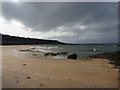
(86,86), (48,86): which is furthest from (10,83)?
(86,86)

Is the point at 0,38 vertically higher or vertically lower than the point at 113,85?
higher

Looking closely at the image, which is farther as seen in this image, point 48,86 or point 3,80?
point 3,80

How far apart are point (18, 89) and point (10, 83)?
0.83 meters

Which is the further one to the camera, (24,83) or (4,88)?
(24,83)

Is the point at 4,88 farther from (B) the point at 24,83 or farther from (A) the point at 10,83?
(B) the point at 24,83

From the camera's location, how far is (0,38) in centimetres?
9444

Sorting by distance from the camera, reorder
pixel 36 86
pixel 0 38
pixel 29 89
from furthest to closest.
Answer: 1. pixel 0 38
2. pixel 36 86
3. pixel 29 89

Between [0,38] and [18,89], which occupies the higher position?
[0,38]

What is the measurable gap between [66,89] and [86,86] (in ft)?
3.46

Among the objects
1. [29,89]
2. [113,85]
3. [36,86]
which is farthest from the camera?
[113,85]

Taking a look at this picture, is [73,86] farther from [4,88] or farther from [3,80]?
[3,80]

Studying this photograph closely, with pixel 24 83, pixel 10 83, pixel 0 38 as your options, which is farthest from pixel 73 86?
pixel 0 38

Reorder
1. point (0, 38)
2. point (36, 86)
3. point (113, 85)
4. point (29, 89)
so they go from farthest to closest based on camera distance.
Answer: point (0, 38), point (113, 85), point (36, 86), point (29, 89)

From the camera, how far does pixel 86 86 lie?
17.0ft
